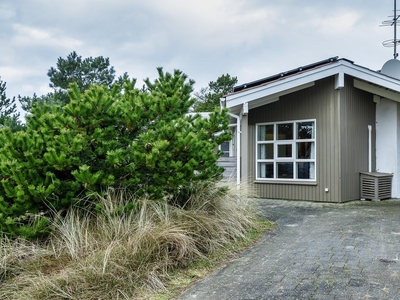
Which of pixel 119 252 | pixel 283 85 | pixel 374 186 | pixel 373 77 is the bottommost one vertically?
pixel 119 252

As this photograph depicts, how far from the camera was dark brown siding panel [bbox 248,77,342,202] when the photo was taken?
8172mm

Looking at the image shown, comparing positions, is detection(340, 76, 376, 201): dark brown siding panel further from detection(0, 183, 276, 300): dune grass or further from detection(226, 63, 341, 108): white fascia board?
detection(0, 183, 276, 300): dune grass

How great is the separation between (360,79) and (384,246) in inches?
213

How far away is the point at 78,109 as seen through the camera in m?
4.03

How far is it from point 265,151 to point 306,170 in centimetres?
121

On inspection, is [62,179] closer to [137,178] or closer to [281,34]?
[137,178]

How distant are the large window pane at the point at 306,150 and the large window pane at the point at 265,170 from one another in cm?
83

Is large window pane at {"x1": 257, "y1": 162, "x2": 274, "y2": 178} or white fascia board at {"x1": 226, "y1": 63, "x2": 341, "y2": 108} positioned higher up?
white fascia board at {"x1": 226, "y1": 63, "x2": 341, "y2": 108}

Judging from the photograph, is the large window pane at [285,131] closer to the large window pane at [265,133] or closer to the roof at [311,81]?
the large window pane at [265,133]

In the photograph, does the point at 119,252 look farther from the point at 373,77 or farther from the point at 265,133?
the point at 373,77

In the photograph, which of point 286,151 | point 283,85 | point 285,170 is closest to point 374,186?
point 285,170

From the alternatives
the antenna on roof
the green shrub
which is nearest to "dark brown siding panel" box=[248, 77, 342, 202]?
the green shrub

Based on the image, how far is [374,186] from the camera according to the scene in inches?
333

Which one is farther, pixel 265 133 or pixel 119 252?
pixel 265 133
